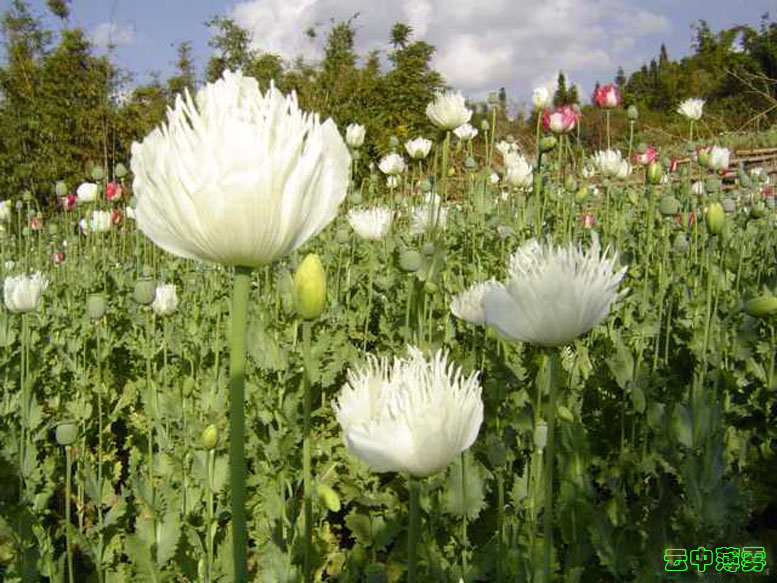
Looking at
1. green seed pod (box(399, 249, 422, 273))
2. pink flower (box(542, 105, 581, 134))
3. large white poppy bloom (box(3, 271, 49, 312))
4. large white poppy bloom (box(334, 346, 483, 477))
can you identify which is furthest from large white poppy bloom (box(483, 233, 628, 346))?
pink flower (box(542, 105, 581, 134))

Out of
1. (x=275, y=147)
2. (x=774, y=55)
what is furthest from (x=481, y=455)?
(x=774, y=55)

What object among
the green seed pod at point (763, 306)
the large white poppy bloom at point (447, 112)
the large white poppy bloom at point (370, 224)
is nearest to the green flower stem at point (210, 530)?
the green seed pod at point (763, 306)

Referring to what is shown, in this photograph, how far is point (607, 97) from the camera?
4117 mm

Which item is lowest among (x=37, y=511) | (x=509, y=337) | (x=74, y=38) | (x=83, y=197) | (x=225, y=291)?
(x=37, y=511)

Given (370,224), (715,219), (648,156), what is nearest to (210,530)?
(715,219)

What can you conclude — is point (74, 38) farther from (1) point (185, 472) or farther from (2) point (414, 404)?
(2) point (414, 404)

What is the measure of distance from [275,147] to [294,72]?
17557 mm

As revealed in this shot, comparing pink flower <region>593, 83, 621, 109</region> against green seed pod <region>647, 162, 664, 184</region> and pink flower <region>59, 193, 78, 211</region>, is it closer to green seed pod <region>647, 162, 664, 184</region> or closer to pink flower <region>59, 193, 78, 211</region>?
green seed pod <region>647, 162, 664, 184</region>

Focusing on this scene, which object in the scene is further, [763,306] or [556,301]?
[763,306]

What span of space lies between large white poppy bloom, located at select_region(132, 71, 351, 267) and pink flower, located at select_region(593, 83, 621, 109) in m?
3.81

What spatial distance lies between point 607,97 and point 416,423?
3787 millimetres

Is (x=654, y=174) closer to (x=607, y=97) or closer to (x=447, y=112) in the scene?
(x=447, y=112)

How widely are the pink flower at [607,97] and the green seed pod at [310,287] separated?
3.76 meters

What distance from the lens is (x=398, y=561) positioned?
1678mm
